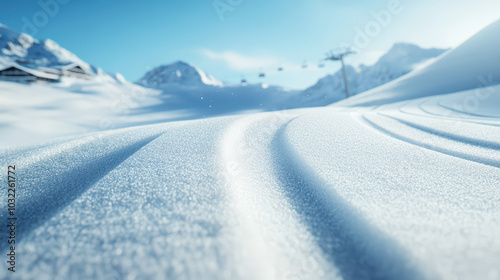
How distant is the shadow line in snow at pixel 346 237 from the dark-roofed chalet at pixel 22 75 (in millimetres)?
17882

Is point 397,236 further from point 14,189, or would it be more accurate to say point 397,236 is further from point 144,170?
point 14,189

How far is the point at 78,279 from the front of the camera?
0.41 m

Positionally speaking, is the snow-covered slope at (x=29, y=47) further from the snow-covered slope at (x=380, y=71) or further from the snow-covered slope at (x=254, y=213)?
the snow-covered slope at (x=254, y=213)

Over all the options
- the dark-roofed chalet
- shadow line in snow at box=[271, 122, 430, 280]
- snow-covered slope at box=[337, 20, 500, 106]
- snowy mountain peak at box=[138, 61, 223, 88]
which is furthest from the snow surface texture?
snowy mountain peak at box=[138, 61, 223, 88]

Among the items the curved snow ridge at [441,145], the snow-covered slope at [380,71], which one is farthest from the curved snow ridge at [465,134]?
the snow-covered slope at [380,71]

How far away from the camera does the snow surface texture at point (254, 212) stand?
437 millimetres

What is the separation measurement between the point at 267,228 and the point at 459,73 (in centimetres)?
885

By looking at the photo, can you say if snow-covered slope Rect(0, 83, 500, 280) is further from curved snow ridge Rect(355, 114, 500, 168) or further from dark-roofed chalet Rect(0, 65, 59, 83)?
dark-roofed chalet Rect(0, 65, 59, 83)

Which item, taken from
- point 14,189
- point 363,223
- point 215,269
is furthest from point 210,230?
point 14,189

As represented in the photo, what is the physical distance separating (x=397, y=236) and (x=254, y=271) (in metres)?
0.33

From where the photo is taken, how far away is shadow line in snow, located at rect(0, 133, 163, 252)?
2.16 feet

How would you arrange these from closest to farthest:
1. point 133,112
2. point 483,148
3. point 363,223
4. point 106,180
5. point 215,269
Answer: point 215,269, point 363,223, point 106,180, point 483,148, point 133,112

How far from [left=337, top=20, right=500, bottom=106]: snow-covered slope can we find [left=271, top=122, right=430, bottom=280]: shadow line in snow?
617 cm

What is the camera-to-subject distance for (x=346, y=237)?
0.55 meters
